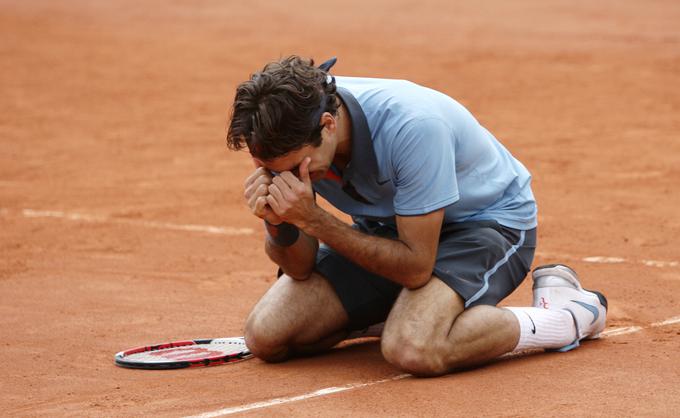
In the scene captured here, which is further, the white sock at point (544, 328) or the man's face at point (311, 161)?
the white sock at point (544, 328)

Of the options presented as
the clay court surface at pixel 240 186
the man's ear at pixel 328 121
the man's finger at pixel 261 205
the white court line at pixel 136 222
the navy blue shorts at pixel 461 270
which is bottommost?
the white court line at pixel 136 222

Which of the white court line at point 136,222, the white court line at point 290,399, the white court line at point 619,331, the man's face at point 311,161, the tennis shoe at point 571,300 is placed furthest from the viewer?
the white court line at point 136,222

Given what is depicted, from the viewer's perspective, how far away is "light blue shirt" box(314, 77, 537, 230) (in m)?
5.05

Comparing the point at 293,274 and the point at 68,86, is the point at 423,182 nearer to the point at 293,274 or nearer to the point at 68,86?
the point at 293,274

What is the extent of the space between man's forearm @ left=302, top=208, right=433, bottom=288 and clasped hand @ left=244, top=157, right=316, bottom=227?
0.25 feet

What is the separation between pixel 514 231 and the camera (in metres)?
5.70

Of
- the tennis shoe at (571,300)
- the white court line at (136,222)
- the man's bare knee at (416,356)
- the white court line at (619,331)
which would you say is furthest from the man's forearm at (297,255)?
the white court line at (136,222)

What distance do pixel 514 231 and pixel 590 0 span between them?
18.6 meters

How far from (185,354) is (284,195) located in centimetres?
121

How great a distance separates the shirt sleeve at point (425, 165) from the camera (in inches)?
198

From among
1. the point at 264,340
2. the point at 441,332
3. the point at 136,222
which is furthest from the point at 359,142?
Result: the point at 136,222

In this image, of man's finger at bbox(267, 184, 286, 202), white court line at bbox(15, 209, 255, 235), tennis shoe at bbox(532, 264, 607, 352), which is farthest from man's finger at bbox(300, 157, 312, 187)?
white court line at bbox(15, 209, 255, 235)

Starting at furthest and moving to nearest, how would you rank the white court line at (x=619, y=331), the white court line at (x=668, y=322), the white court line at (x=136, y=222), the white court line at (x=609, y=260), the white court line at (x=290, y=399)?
the white court line at (x=136, y=222) < the white court line at (x=609, y=260) < the white court line at (x=668, y=322) < the white court line at (x=619, y=331) < the white court line at (x=290, y=399)

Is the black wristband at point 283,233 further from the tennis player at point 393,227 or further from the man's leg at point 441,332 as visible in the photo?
the man's leg at point 441,332
